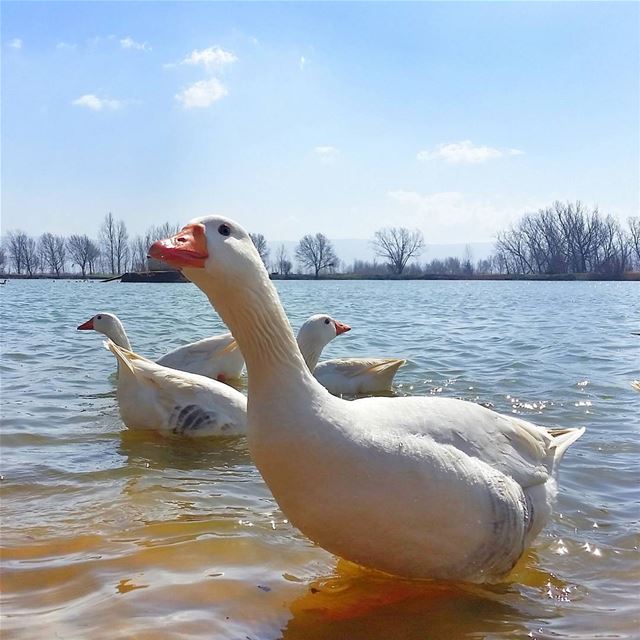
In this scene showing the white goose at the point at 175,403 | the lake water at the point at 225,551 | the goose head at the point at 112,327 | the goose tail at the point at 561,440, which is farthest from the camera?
the goose head at the point at 112,327

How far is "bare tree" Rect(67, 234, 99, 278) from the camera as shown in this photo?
352 feet

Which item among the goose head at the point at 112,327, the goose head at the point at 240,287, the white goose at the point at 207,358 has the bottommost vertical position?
the white goose at the point at 207,358

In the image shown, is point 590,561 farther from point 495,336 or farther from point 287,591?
point 495,336

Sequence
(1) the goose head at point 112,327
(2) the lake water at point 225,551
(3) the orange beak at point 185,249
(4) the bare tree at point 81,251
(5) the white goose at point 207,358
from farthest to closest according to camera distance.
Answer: (4) the bare tree at point 81,251 < (1) the goose head at point 112,327 < (5) the white goose at point 207,358 < (2) the lake water at point 225,551 < (3) the orange beak at point 185,249

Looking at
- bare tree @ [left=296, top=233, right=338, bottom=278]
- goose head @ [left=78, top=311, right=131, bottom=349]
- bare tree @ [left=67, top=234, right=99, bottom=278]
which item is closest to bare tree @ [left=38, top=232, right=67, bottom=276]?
bare tree @ [left=67, top=234, right=99, bottom=278]

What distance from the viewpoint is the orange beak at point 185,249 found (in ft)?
8.45

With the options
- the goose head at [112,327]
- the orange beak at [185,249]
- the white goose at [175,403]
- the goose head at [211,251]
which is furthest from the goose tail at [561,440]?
the goose head at [112,327]

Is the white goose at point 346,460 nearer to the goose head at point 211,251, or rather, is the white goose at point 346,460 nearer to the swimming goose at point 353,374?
the goose head at point 211,251

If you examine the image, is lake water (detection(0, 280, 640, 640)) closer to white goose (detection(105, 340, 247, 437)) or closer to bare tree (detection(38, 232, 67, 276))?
white goose (detection(105, 340, 247, 437))

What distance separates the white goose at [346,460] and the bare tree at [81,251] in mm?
109769

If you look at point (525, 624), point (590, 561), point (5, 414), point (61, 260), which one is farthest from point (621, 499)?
point (61, 260)

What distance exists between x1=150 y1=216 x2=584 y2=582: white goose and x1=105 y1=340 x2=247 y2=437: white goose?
123 inches

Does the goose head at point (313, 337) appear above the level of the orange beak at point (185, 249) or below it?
below

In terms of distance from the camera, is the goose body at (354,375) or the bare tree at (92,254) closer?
the goose body at (354,375)
